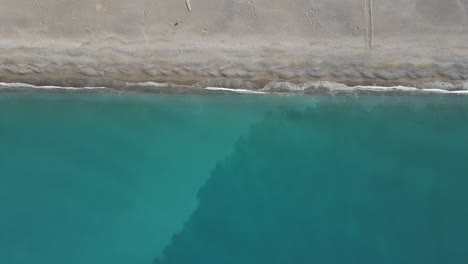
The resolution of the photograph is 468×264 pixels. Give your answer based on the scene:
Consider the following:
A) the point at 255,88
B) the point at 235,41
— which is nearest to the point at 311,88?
the point at 255,88

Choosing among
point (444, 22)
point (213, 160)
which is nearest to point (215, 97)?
point (213, 160)

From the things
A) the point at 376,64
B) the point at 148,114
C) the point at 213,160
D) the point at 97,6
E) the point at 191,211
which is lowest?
the point at 191,211

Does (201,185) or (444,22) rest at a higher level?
(444,22)

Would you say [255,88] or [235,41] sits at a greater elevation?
[235,41]

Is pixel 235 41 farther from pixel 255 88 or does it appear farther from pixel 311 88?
pixel 311 88

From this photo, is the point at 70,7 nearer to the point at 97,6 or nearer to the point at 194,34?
the point at 97,6

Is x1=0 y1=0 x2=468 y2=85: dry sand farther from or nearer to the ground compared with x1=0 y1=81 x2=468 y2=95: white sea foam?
farther from the ground

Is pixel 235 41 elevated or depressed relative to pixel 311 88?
elevated

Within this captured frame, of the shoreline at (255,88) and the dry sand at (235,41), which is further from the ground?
the dry sand at (235,41)

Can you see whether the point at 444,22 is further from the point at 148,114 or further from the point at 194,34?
the point at 148,114

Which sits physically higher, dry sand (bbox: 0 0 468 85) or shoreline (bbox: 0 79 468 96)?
dry sand (bbox: 0 0 468 85)
